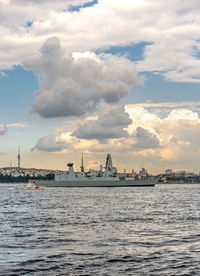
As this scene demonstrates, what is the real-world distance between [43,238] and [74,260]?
8.78 m

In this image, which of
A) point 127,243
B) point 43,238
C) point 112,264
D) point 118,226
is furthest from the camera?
point 118,226

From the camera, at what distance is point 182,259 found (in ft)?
77.5

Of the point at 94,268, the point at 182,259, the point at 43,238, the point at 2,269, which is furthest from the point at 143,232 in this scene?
the point at 2,269

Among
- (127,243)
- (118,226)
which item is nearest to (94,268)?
(127,243)

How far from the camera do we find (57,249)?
26750 millimetres

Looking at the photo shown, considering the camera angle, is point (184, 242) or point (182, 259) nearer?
point (182, 259)

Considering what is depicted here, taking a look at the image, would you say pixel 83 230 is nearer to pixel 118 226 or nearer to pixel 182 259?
pixel 118 226

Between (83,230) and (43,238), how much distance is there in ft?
17.7

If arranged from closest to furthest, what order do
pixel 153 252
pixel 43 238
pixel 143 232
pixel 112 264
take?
pixel 112 264 < pixel 153 252 < pixel 43 238 < pixel 143 232

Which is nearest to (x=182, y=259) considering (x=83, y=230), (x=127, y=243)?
(x=127, y=243)

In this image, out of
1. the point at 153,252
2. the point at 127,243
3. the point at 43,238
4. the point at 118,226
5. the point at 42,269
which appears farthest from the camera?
the point at 118,226

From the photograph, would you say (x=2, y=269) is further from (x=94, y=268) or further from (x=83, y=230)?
(x=83, y=230)

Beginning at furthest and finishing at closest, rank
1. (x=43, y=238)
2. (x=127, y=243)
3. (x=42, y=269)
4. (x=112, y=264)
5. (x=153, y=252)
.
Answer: (x=43, y=238) < (x=127, y=243) < (x=153, y=252) < (x=112, y=264) < (x=42, y=269)

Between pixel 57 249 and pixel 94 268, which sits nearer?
pixel 94 268
